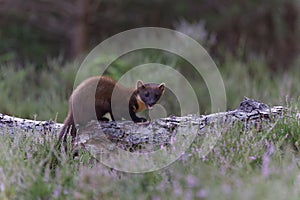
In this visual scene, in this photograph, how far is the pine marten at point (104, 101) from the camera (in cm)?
505

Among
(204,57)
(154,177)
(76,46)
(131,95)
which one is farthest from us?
(76,46)

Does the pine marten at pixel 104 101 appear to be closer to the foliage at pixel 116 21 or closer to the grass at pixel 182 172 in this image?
the grass at pixel 182 172

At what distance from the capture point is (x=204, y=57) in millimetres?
10438

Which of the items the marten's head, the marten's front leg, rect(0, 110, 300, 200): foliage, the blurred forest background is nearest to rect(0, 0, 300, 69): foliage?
the blurred forest background

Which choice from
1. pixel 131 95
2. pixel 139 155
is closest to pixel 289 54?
pixel 131 95

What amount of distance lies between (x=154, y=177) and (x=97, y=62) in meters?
5.46

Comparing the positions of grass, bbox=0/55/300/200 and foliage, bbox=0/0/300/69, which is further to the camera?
foliage, bbox=0/0/300/69

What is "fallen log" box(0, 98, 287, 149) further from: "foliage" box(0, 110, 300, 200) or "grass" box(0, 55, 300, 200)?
"foliage" box(0, 110, 300, 200)

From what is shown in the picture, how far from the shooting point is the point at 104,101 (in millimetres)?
5254

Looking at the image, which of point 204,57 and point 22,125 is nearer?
point 22,125

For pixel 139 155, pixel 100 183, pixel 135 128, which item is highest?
pixel 135 128

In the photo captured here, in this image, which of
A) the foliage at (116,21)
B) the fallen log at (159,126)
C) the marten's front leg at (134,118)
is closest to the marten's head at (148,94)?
the marten's front leg at (134,118)

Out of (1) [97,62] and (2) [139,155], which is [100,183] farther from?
(1) [97,62]

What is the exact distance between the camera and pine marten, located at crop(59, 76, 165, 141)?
505 cm
